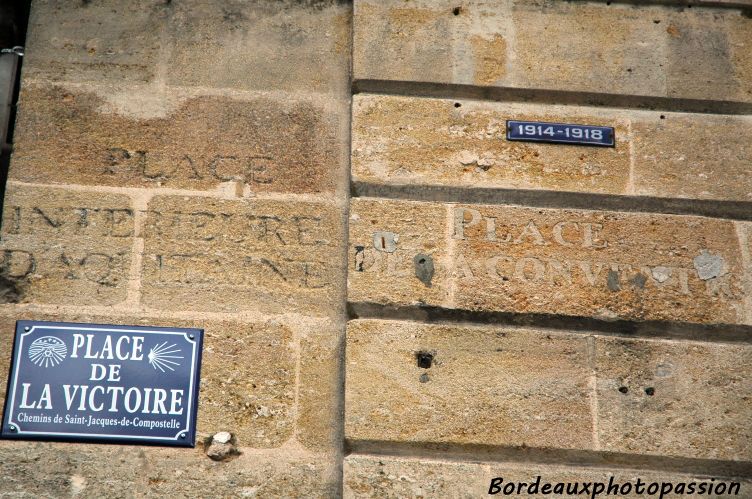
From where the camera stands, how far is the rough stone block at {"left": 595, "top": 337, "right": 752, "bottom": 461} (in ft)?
9.61

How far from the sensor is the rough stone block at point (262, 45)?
342cm

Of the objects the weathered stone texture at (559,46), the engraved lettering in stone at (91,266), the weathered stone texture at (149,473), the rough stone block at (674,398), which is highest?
the weathered stone texture at (559,46)

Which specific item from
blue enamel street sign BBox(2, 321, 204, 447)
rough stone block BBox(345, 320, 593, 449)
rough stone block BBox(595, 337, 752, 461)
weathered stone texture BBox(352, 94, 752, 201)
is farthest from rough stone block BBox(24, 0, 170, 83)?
rough stone block BBox(595, 337, 752, 461)

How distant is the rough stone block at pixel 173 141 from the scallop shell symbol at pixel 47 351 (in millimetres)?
575

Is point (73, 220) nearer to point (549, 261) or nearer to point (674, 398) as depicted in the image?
point (549, 261)

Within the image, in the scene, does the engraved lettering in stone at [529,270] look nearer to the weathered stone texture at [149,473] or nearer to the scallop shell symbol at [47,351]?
the weathered stone texture at [149,473]

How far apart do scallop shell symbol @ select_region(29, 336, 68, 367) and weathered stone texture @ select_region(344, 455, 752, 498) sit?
39.7 inches

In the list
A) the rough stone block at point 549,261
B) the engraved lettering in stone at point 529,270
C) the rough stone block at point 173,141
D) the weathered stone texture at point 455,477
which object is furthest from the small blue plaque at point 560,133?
the weathered stone texture at point 455,477

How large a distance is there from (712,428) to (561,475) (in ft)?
1.68

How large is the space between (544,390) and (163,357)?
1248mm

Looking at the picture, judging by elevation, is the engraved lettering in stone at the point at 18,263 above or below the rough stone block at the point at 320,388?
above

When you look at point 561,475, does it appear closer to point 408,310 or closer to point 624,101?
point 408,310

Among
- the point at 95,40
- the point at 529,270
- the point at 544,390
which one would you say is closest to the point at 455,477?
the point at 544,390

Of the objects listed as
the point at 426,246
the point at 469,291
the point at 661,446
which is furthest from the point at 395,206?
the point at 661,446
